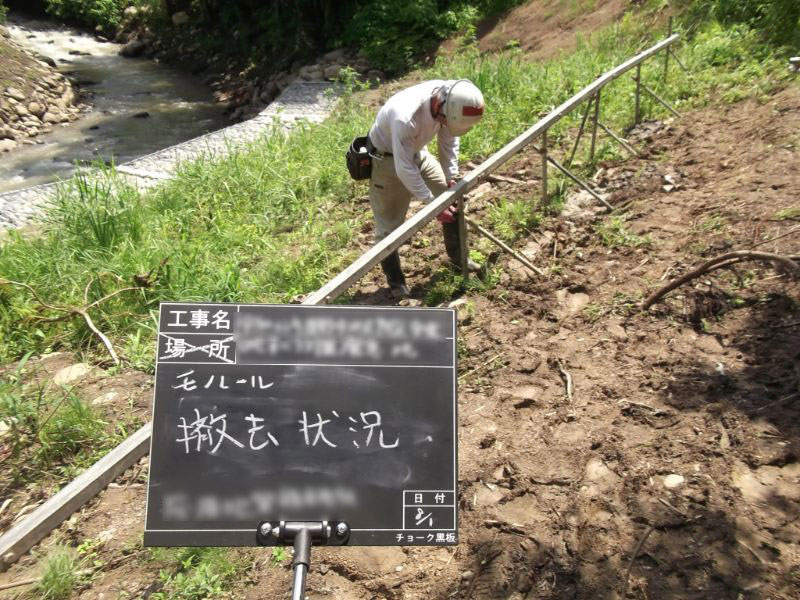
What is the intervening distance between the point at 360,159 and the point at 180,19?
17798 millimetres

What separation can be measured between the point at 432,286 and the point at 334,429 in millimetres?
2696

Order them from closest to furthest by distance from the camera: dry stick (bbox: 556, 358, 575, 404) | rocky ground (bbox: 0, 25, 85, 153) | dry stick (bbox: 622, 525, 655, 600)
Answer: dry stick (bbox: 622, 525, 655, 600) → dry stick (bbox: 556, 358, 575, 404) → rocky ground (bbox: 0, 25, 85, 153)

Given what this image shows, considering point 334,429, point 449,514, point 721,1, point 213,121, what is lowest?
point 449,514

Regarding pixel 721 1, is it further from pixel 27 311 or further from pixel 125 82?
pixel 125 82

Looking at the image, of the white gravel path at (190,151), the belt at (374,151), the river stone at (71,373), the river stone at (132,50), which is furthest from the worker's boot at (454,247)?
the river stone at (132,50)

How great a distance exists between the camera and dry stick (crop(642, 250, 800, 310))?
10.1 feet

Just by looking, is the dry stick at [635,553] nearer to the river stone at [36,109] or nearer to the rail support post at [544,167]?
the rail support post at [544,167]

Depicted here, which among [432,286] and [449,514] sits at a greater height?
[432,286]

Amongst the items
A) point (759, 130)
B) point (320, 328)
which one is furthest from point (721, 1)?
point (320, 328)

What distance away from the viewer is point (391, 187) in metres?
4.34

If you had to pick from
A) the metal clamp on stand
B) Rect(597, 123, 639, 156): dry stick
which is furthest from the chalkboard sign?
Rect(597, 123, 639, 156): dry stick

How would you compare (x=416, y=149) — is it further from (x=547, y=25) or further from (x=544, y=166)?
(x=547, y=25)

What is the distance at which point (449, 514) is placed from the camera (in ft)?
5.95

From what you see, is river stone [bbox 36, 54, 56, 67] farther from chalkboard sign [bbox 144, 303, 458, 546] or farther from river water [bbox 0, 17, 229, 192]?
chalkboard sign [bbox 144, 303, 458, 546]
